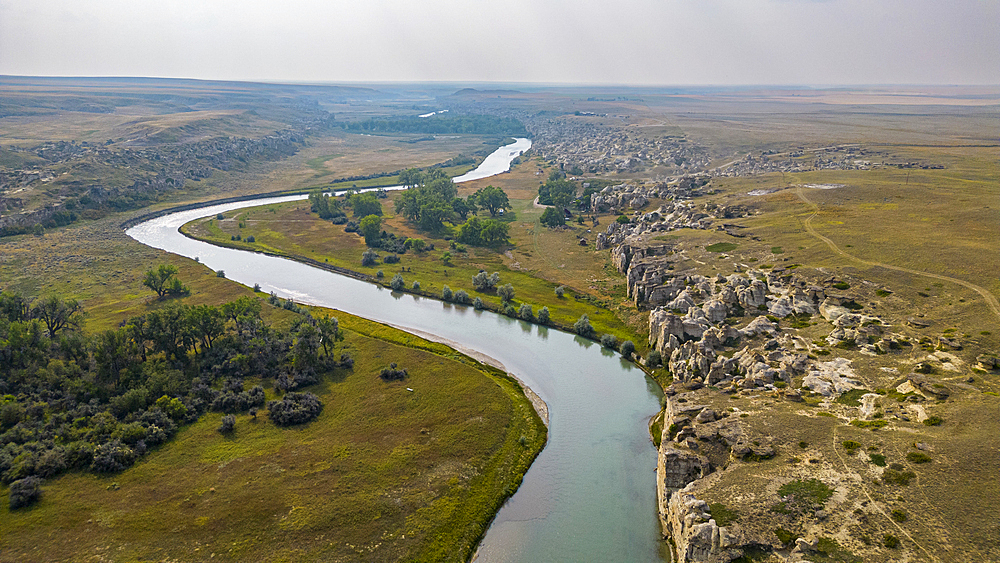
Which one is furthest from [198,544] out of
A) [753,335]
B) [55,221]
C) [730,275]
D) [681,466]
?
[55,221]

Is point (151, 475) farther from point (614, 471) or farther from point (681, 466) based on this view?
point (681, 466)

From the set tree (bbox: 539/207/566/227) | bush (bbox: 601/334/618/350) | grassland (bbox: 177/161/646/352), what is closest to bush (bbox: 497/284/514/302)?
grassland (bbox: 177/161/646/352)

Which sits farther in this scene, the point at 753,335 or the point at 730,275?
the point at 730,275

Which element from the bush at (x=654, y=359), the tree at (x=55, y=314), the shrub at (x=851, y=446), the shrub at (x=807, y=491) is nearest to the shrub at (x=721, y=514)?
the shrub at (x=807, y=491)

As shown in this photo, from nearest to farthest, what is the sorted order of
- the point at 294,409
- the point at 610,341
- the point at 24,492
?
the point at 24,492 < the point at 294,409 < the point at 610,341

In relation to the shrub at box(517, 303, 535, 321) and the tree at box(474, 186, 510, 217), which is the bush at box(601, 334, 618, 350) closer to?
the shrub at box(517, 303, 535, 321)

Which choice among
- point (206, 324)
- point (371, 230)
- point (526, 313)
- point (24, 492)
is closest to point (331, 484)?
point (24, 492)

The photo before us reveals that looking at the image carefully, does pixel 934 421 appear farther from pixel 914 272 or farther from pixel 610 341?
pixel 610 341

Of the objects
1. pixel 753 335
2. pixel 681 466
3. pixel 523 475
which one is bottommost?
pixel 523 475
